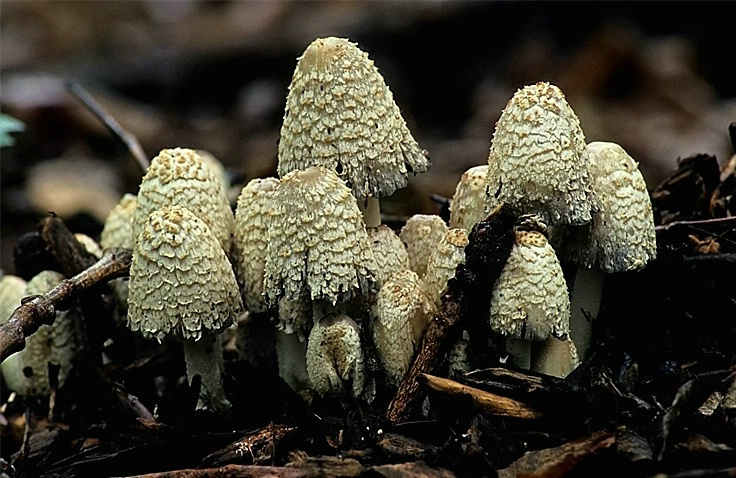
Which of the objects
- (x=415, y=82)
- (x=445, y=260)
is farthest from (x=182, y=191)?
(x=415, y=82)

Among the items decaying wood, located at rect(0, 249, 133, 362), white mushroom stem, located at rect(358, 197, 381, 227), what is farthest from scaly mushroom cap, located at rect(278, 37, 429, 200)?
decaying wood, located at rect(0, 249, 133, 362)

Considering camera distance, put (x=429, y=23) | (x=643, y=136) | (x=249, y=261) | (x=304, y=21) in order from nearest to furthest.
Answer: (x=249, y=261) < (x=643, y=136) < (x=429, y=23) < (x=304, y=21)

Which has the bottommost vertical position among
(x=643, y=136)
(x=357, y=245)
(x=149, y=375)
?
(x=149, y=375)

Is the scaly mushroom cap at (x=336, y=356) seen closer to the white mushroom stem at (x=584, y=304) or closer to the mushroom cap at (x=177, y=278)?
the mushroom cap at (x=177, y=278)

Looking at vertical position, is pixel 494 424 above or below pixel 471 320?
below

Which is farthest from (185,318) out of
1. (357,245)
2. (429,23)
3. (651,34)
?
(651,34)

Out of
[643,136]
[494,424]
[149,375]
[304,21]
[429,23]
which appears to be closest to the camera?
[494,424]

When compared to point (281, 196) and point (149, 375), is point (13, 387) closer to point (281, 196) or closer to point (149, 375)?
point (149, 375)
